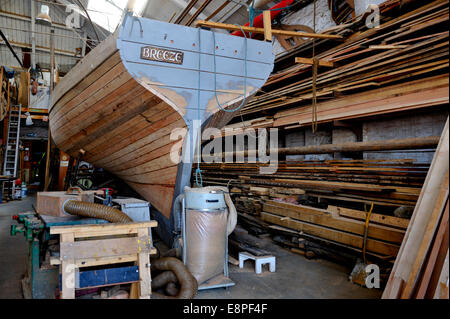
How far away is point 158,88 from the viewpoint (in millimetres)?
3006

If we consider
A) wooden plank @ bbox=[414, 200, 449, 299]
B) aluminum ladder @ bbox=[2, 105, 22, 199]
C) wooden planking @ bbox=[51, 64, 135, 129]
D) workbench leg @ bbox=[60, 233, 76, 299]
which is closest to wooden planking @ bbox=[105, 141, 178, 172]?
wooden planking @ bbox=[51, 64, 135, 129]

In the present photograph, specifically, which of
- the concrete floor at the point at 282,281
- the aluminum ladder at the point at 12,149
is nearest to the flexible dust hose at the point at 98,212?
the concrete floor at the point at 282,281

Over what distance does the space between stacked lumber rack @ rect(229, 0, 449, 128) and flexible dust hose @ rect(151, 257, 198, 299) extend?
109 inches

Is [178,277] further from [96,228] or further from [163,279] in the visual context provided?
[96,228]

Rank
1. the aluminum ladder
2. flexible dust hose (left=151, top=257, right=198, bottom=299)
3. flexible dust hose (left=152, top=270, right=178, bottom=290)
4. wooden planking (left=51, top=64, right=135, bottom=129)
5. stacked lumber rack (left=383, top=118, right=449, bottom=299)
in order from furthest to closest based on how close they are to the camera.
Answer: the aluminum ladder, wooden planking (left=51, top=64, right=135, bottom=129), flexible dust hose (left=152, top=270, right=178, bottom=290), flexible dust hose (left=151, top=257, right=198, bottom=299), stacked lumber rack (left=383, top=118, right=449, bottom=299)

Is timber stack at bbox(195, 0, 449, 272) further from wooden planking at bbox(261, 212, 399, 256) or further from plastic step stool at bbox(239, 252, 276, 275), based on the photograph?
plastic step stool at bbox(239, 252, 276, 275)

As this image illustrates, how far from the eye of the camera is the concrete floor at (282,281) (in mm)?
2615

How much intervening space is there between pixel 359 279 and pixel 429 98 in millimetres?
1915

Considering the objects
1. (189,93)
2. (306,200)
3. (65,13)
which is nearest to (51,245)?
(189,93)

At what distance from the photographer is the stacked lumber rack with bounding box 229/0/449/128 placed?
304 centimetres

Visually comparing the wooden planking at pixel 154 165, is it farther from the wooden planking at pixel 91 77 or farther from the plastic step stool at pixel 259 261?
the plastic step stool at pixel 259 261

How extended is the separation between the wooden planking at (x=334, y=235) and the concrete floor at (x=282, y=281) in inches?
12.0

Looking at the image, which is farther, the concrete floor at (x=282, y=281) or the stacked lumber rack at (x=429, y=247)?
the concrete floor at (x=282, y=281)

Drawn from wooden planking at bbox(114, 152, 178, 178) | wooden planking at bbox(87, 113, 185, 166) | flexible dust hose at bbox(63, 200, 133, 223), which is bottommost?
flexible dust hose at bbox(63, 200, 133, 223)
